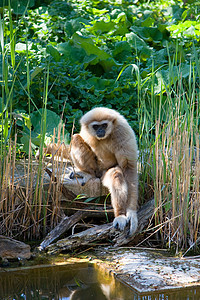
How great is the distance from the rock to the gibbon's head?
1.54 metres

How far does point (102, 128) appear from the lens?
15.0 feet

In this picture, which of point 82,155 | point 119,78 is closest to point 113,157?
point 82,155

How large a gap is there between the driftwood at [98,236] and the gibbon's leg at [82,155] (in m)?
0.89

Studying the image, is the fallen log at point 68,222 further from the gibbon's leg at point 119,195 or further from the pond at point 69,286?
the pond at point 69,286

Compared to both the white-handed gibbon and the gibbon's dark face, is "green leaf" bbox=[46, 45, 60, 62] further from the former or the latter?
the gibbon's dark face

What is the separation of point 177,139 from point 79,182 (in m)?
1.42

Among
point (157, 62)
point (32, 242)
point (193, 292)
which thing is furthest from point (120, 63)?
point (193, 292)

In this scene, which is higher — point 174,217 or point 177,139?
point 177,139

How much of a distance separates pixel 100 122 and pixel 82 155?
55 cm

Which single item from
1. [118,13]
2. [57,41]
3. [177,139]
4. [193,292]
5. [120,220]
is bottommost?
[193,292]

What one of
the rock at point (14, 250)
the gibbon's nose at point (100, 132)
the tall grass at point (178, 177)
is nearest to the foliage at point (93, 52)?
the gibbon's nose at point (100, 132)

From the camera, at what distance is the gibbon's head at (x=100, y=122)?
4.58 m

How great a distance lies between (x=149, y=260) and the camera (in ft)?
12.3

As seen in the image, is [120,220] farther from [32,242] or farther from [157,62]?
[157,62]
